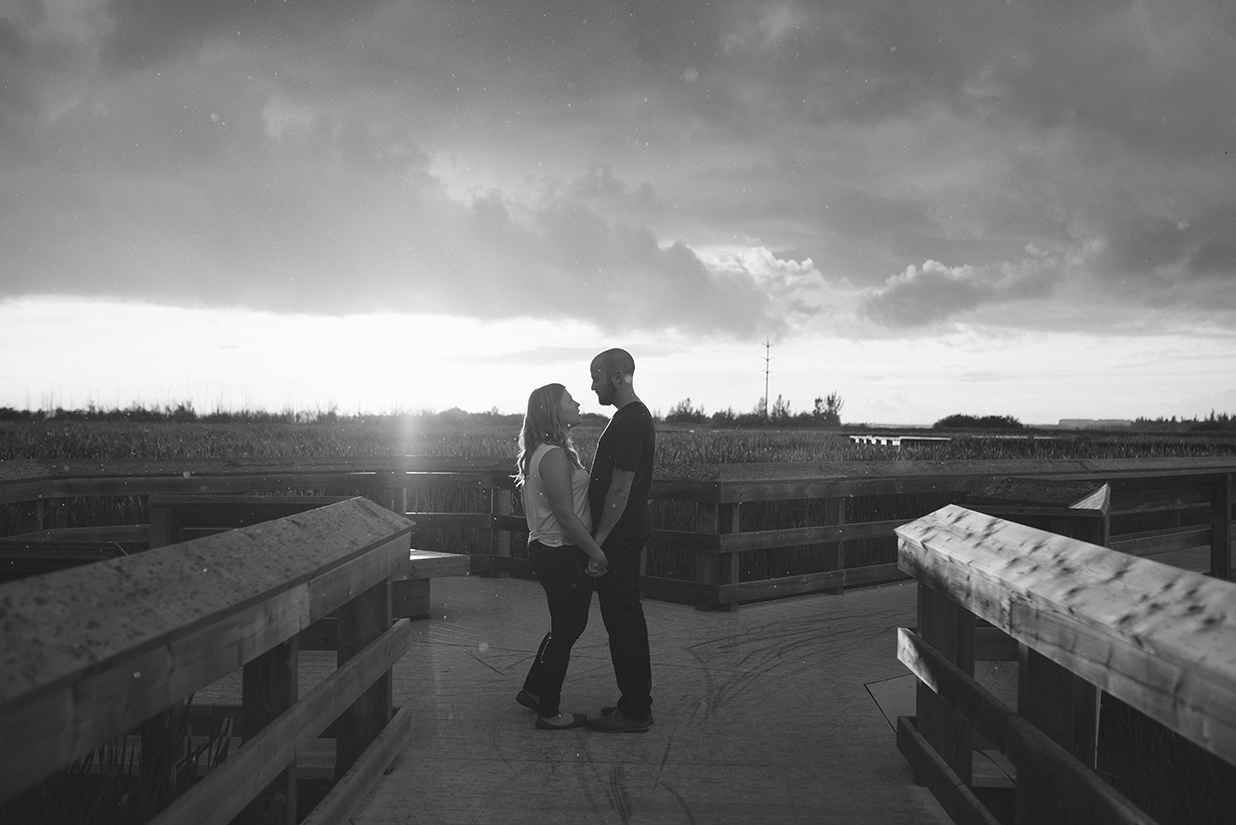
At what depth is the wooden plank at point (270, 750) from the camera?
220cm

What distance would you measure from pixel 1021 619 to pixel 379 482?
22.5ft

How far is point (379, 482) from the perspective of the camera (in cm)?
868

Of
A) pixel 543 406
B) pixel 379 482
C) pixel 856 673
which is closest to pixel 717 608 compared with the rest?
pixel 856 673

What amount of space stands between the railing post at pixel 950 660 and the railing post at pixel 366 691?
7.51 ft

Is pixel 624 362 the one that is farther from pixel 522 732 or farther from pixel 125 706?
pixel 125 706

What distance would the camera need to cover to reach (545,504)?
4.60m

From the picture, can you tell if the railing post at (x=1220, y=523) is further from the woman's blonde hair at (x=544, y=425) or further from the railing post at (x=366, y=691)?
the railing post at (x=366, y=691)

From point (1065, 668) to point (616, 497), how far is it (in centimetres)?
223

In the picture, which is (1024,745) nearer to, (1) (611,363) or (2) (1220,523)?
(1) (611,363)

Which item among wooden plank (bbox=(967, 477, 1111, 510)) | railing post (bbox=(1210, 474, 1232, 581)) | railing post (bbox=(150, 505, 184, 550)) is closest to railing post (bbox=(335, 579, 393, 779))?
railing post (bbox=(150, 505, 184, 550))

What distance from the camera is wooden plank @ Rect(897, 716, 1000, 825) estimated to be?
3201 mm

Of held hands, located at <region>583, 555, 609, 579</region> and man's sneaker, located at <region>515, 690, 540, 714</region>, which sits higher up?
held hands, located at <region>583, 555, 609, 579</region>

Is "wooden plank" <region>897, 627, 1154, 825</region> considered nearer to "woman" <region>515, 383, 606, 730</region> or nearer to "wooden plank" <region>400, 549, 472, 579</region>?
"woman" <region>515, 383, 606, 730</region>

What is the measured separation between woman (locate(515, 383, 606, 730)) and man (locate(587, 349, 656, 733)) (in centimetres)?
10
